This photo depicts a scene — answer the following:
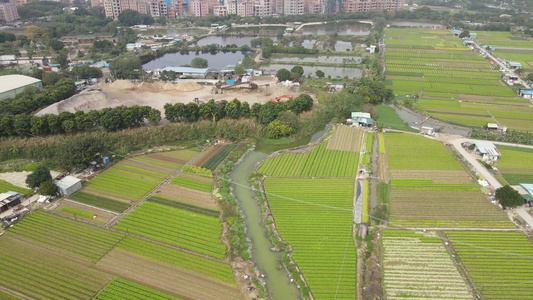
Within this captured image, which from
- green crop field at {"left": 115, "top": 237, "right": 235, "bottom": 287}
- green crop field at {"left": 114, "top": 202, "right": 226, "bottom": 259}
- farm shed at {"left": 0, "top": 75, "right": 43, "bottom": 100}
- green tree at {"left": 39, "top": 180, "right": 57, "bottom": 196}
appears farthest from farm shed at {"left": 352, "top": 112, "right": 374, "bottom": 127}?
farm shed at {"left": 0, "top": 75, "right": 43, "bottom": 100}

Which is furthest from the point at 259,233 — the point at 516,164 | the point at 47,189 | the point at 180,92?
the point at 180,92

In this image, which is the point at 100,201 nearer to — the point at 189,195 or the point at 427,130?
the point at 189,195

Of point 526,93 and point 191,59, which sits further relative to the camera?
point 191,59

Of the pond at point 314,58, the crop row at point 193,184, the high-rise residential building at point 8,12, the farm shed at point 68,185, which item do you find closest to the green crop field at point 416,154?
the crop row at point 193,184

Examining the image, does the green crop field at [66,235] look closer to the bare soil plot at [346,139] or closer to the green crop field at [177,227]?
the green crop field at [177,227]

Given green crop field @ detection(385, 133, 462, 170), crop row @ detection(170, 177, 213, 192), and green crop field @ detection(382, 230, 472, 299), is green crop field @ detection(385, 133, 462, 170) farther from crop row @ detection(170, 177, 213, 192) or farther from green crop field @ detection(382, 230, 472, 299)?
crop row @ detection(170, 177, 213, 192)
